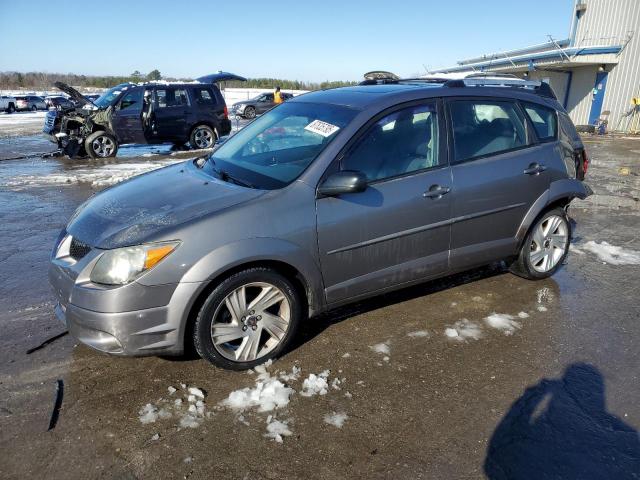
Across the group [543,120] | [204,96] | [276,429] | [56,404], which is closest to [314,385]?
[276,429]

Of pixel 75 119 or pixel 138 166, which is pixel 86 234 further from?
pixel 75 119

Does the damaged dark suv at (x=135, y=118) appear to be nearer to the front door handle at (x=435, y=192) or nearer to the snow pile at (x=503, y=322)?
the front door handle at (x=435, y=192)

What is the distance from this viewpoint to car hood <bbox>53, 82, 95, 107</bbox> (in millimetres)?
11905

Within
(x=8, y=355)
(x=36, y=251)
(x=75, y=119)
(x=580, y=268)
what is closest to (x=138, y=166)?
(x=75, y=119)

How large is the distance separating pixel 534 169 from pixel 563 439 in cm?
241

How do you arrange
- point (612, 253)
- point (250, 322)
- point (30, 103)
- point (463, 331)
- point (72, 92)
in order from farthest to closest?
point (30, 103) → point (72, 92) → point (612, 253) → point (463, 331) → point (250, 322)

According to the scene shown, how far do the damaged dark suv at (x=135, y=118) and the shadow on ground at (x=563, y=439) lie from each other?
Answer: 482 inches

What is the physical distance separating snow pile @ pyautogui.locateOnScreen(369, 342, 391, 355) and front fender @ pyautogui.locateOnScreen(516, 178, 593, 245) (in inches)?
66.9

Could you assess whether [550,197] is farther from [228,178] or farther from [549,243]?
[228,178]

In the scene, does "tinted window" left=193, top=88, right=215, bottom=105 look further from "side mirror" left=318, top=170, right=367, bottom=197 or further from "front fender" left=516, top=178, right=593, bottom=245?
"side mirror" left=318, top=170, right=367, bottom=197

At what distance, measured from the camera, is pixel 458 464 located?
8.03 ft

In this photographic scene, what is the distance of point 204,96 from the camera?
13.8 m

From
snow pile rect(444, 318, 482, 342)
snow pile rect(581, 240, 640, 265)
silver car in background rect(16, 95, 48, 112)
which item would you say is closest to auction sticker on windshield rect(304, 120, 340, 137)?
snow pile rect(444, 318, 482, 342)

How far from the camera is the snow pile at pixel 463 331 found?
3674 millimetres
